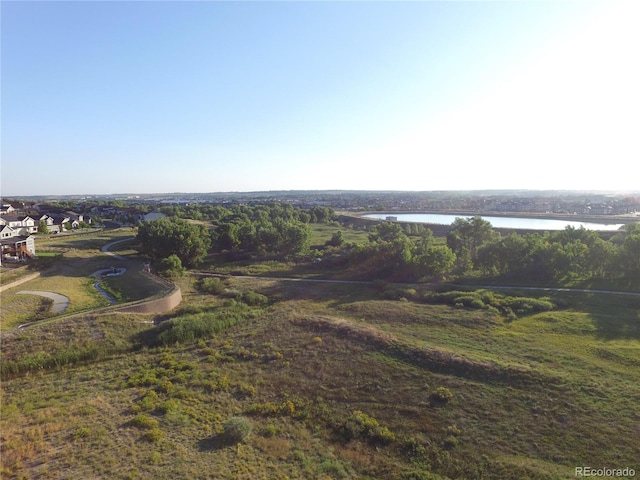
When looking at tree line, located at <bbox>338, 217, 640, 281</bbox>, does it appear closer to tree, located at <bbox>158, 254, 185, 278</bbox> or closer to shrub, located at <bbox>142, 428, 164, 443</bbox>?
tree, located at <bbox>158, 254, 185, 278</bbox>

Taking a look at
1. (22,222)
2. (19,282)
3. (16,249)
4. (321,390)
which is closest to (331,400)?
(321,390)

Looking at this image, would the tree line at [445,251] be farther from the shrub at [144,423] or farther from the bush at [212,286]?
the shrub at [144,423]

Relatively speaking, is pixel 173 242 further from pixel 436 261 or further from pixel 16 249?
pixel 436 261

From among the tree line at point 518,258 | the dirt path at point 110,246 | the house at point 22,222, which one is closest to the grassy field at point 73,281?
the dirt path at point 110,246

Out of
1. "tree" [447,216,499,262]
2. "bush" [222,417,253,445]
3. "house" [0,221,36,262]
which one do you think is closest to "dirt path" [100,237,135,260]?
"house" [0,221,36,262]

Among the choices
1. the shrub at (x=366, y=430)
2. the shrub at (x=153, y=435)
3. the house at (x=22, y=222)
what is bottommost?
the shrub at (x=366, y=430)

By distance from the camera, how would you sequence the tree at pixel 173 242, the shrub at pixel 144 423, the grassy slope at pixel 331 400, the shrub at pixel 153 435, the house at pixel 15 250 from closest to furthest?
the grassy slope at pixel 331 400, the shrub at pixel 153 435, the shrub at pixel 144 423, the house at pixel 15 250, the tree at pixel 173 242

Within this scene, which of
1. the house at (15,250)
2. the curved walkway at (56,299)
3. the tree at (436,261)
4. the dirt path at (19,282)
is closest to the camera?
the curved walkway at (56,299)
